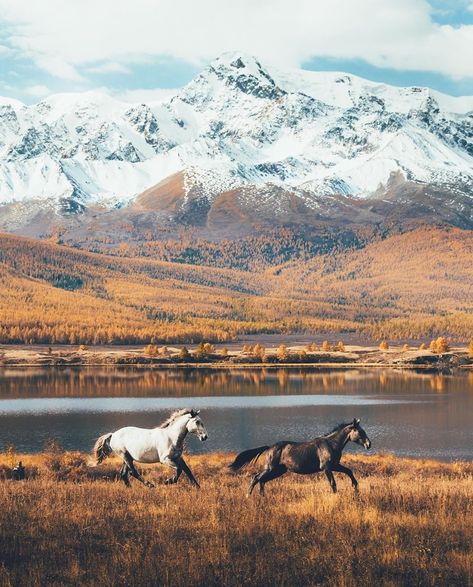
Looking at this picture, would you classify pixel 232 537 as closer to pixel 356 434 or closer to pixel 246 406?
pixel 356 434

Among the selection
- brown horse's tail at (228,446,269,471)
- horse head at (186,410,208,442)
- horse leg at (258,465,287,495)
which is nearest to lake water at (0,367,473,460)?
brown horse's tail at (228,446,269,471)

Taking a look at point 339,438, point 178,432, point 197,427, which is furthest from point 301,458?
point 178,432

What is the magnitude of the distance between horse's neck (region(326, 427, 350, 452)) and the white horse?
137 inches

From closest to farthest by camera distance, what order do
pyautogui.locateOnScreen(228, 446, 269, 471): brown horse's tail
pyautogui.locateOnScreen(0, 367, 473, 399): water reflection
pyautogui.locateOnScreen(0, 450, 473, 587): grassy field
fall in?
pyautogui.locateOnScreen(0, 450, 473, 587): grassy field → pyautogui.locateOnScreen(228, 446, 269, 471): brown horse's tail → pyautogui.locateOnScreen(0, 367, 473, 399): water reflection

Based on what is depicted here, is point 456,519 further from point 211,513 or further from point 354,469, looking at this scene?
point 354,469

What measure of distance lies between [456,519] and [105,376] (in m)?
142

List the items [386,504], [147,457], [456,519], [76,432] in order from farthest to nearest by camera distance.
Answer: [76,432], [147,457], [386,504], [456,519]

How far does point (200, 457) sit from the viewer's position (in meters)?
47.6

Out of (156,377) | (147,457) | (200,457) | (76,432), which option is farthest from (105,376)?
(147,457)

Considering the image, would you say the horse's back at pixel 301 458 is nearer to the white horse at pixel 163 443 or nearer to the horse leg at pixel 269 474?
the horse leg at pixel 269 474

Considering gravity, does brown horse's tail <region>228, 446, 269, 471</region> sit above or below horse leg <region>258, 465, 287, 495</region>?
above

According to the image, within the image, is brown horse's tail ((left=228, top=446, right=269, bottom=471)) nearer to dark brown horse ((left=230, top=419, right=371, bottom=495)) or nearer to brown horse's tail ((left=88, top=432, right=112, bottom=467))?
dark brown horse ((left=230, top=419, right=371, bottom=495))

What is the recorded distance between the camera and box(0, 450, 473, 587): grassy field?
42.9 feet

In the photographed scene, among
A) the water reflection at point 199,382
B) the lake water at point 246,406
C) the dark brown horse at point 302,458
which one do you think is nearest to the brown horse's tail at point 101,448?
the dark brown horse at point 302,458
